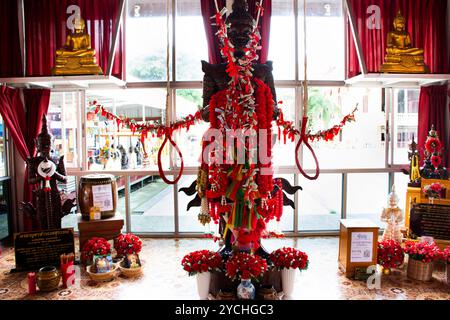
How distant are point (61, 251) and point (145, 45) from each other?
2.88 metres

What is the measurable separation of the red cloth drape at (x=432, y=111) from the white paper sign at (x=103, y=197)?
413 centimetres

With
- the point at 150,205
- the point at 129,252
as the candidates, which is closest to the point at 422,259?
the point at 129,252

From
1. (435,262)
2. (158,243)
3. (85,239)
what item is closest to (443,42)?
(435,262)

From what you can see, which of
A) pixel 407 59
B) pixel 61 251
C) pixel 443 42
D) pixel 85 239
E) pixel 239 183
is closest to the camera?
pixel 239 183

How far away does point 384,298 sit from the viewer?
3.13 meters

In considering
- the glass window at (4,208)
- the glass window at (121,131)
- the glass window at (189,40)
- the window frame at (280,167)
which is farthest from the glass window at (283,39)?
the glass window at (4,208)

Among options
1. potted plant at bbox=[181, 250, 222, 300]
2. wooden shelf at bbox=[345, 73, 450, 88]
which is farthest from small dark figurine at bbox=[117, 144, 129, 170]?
wooden shelf at bbox=[345, 73, 450, 88]

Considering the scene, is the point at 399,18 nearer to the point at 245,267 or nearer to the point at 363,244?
the point at 363,244

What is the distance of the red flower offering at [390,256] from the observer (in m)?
3.57

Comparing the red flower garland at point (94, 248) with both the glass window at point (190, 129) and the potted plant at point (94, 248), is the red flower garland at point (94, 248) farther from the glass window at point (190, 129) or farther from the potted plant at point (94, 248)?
the glass window at point (190, 129)

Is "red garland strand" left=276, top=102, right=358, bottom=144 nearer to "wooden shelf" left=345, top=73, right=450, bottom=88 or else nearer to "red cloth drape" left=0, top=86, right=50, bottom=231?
"wooden shelf" left=345, top=73, right=450, bottom=88

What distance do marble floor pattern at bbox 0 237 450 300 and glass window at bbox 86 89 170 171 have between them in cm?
153

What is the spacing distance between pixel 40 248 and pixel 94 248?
55cm

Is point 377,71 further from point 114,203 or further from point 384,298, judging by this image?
point 114,203
